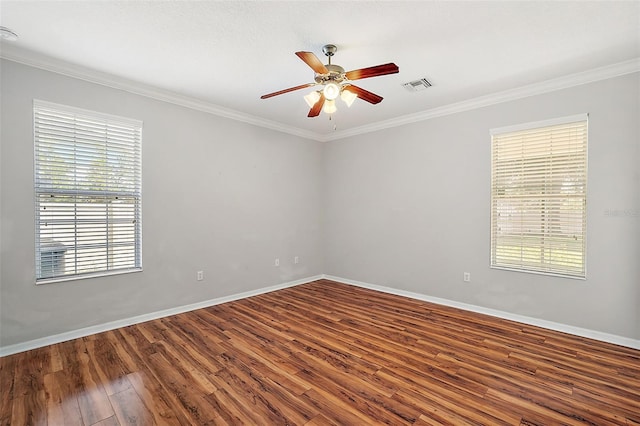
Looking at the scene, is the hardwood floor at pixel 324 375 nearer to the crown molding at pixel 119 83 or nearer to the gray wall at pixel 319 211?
the gray wall at pixel 319 211

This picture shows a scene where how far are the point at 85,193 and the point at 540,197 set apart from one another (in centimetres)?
515

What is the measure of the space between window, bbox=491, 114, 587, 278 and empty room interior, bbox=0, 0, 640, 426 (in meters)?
0.02

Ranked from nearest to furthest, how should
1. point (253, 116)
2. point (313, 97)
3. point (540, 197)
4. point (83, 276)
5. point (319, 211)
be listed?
point (313, 97) → point (83, 276) → point (540, 197) → point (253, 116) → point (319, 211)

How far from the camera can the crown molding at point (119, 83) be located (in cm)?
278

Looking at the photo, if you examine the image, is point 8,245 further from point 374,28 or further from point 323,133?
point 323,133

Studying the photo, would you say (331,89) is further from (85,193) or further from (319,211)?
(319,211)

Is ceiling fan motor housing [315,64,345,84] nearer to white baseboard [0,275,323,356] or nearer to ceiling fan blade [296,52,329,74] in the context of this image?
ceiling fan blade [296,52,329,74]

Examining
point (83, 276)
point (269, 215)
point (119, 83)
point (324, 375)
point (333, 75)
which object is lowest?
point (324, 375)

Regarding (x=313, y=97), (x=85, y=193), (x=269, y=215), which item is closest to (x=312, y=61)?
(x=313, y=97)

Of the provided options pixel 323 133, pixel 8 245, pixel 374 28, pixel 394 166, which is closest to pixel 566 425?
pixel 374 28

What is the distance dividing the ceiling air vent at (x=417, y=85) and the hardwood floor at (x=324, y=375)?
2.82 meters

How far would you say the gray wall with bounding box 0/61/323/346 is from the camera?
280cm

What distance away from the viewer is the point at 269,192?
4984mm

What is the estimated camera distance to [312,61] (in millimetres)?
2211
